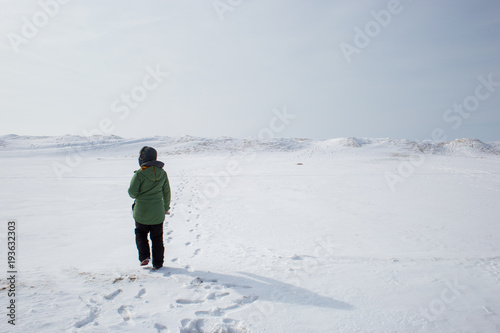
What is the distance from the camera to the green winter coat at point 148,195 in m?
4.02

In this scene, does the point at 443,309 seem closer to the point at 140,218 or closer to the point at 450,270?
the point at 450,270

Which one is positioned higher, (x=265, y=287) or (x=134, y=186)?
(x=134, y=186)

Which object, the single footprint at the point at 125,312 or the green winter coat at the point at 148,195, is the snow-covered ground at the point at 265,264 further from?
the green winter coat at the point at 148,195

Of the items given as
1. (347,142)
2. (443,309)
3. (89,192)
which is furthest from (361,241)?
(347,142)

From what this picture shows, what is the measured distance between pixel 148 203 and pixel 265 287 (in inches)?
82.0

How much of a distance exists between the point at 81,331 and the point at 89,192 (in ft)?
33.1

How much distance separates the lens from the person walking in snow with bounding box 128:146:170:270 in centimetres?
405

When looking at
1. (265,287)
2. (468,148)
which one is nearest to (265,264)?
(265,287)

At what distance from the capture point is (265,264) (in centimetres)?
432

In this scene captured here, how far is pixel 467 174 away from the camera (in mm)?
16281

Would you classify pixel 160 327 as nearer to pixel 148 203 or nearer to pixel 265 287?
pixel 265 287

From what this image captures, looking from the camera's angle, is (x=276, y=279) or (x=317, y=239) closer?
(x=276, y=279)

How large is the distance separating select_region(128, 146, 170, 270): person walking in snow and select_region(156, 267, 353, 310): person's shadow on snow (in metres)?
0.39

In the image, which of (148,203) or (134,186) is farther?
(148,203)
